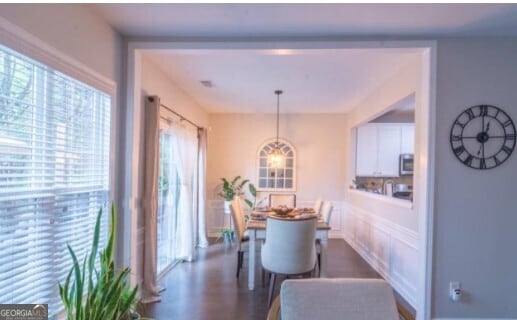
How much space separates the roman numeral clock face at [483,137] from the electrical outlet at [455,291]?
1.05 m

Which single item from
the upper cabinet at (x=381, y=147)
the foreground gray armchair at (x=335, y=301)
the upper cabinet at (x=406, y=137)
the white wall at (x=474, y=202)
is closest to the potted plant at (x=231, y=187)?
the upper cabinet at (x=381, y=147)

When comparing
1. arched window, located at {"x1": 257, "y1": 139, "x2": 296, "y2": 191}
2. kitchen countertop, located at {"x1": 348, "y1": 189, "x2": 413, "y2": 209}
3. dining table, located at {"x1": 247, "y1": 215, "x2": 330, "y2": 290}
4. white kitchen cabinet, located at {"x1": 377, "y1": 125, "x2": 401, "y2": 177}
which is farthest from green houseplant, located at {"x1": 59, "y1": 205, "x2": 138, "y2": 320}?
white kitchen cabinet, located at {"x1": 377, "y1": 125, "x2": 401, "y2": 177}

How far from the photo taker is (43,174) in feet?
6.47

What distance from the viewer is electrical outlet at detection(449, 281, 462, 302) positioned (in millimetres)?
2785

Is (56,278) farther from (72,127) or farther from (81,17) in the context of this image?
(81,17)

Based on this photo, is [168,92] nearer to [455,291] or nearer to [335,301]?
[335,301]

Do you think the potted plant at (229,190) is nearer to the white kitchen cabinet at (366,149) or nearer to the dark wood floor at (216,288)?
the dark wood floor at (216,288)

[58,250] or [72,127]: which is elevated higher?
[72,127]

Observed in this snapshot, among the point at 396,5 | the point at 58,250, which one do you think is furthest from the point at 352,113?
the point at 58,250

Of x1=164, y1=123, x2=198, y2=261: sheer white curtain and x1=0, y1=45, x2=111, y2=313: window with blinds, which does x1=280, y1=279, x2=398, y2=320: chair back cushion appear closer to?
x1=0, y1=45, x2=111, y2=313: window with blinds

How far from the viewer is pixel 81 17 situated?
228 centimetres

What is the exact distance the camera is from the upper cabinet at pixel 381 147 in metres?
6.36

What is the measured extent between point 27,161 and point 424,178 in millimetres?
3018

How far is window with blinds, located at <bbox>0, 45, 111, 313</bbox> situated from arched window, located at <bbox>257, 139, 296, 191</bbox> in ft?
14.4
